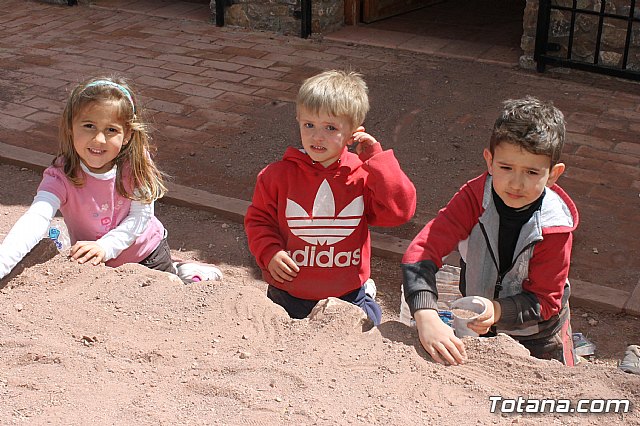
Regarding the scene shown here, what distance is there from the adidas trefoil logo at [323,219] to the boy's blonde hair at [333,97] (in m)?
0.31

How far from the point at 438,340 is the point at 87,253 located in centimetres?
155

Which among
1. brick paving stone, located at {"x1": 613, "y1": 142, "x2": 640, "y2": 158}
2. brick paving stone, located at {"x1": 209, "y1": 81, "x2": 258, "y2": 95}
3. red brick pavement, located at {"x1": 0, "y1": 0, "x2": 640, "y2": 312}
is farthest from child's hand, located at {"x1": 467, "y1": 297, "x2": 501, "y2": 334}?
brick paving stone, located at {"x1": 209, "y1": 81, "x2": 258, "y2": 95}

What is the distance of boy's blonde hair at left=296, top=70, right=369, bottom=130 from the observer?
3309mm

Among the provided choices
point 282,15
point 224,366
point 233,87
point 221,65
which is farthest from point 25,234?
point 282,15

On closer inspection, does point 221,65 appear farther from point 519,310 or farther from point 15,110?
point 519,310

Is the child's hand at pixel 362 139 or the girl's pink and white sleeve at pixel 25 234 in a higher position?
the child's hand at pixel 362 139

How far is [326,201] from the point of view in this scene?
348cm

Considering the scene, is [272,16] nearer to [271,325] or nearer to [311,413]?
[271,325]

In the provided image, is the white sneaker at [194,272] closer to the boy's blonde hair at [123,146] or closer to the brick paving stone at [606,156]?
the boy's blonde hair at [123,146]

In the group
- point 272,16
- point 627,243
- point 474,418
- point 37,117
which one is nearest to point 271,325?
point 474,418

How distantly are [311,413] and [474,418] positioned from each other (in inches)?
19.2

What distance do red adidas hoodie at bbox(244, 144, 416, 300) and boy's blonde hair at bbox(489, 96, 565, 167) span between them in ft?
1.98

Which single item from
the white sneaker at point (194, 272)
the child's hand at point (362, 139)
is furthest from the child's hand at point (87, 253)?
the child's hand at point (362, 139)

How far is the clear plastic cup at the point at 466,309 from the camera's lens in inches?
115
